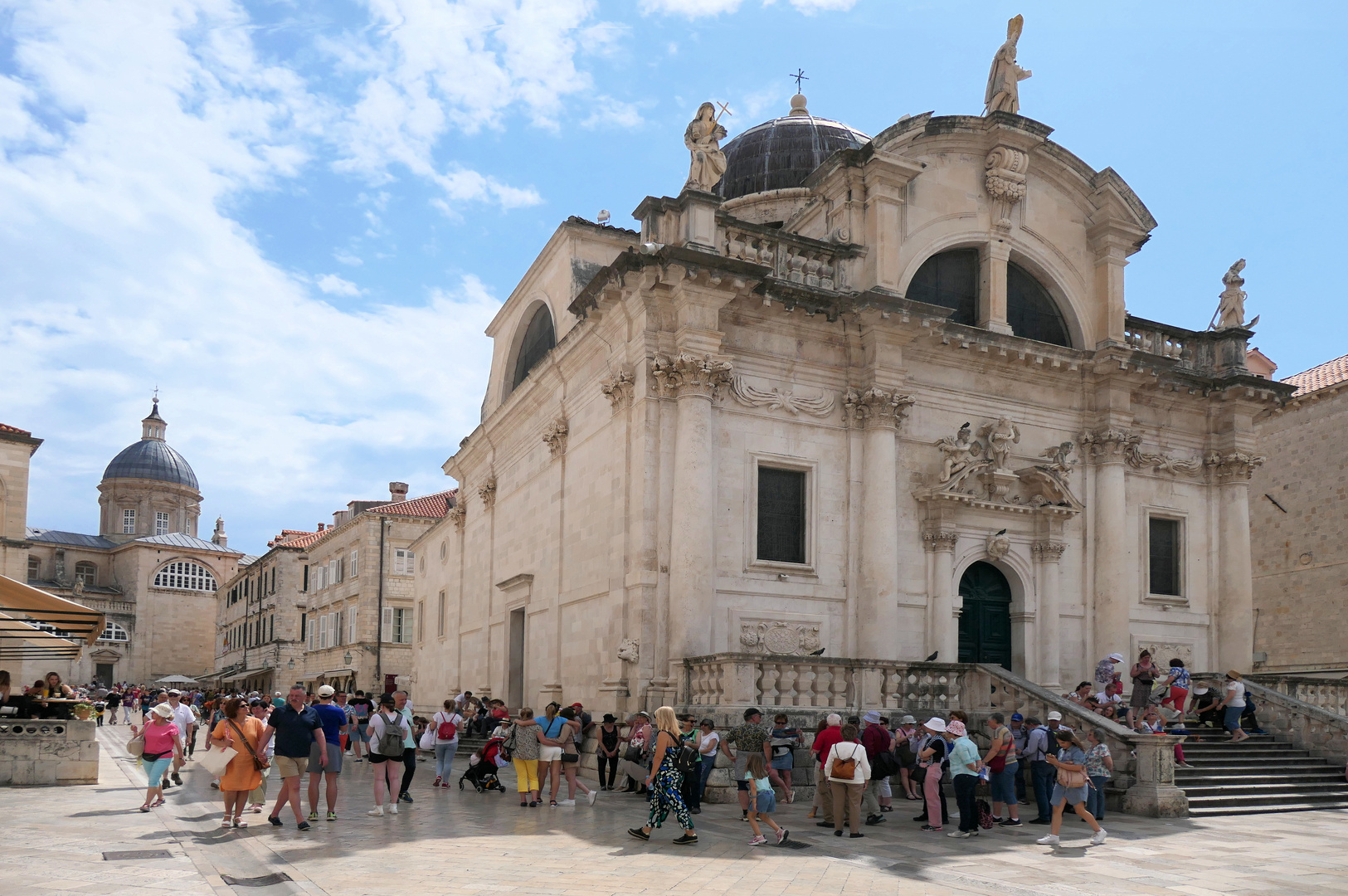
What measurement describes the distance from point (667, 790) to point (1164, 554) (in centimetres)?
1513

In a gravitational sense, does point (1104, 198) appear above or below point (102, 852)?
above

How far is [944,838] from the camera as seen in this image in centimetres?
1225

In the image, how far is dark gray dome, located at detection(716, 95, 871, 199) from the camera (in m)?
28.0

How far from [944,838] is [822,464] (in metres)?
8.15

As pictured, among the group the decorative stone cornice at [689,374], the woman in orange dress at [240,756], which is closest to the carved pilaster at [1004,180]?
the decorative stone cornice at [689,374]

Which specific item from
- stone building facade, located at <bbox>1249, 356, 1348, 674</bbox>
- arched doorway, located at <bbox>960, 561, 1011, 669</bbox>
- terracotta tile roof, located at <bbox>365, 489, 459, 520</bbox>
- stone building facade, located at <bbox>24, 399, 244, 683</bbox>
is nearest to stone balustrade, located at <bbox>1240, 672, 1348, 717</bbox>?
arched doorway, located at <bbox>960, 561, 1011, 669</bbox>

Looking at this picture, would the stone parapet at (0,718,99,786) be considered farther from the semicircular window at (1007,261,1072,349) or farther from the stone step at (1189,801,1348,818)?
the semicircular window at (1007,261,1072,349)

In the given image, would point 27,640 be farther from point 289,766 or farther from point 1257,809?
point 1257,809

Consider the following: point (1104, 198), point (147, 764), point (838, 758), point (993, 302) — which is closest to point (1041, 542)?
point (993, 302)

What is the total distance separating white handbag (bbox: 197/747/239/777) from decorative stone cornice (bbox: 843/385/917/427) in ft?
38.0

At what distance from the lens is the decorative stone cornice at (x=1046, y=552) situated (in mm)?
20766

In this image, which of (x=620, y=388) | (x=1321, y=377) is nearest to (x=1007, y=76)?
(x=620, y=388)

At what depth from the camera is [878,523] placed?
744 inches

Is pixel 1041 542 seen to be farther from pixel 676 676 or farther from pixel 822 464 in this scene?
pixel 676 676
